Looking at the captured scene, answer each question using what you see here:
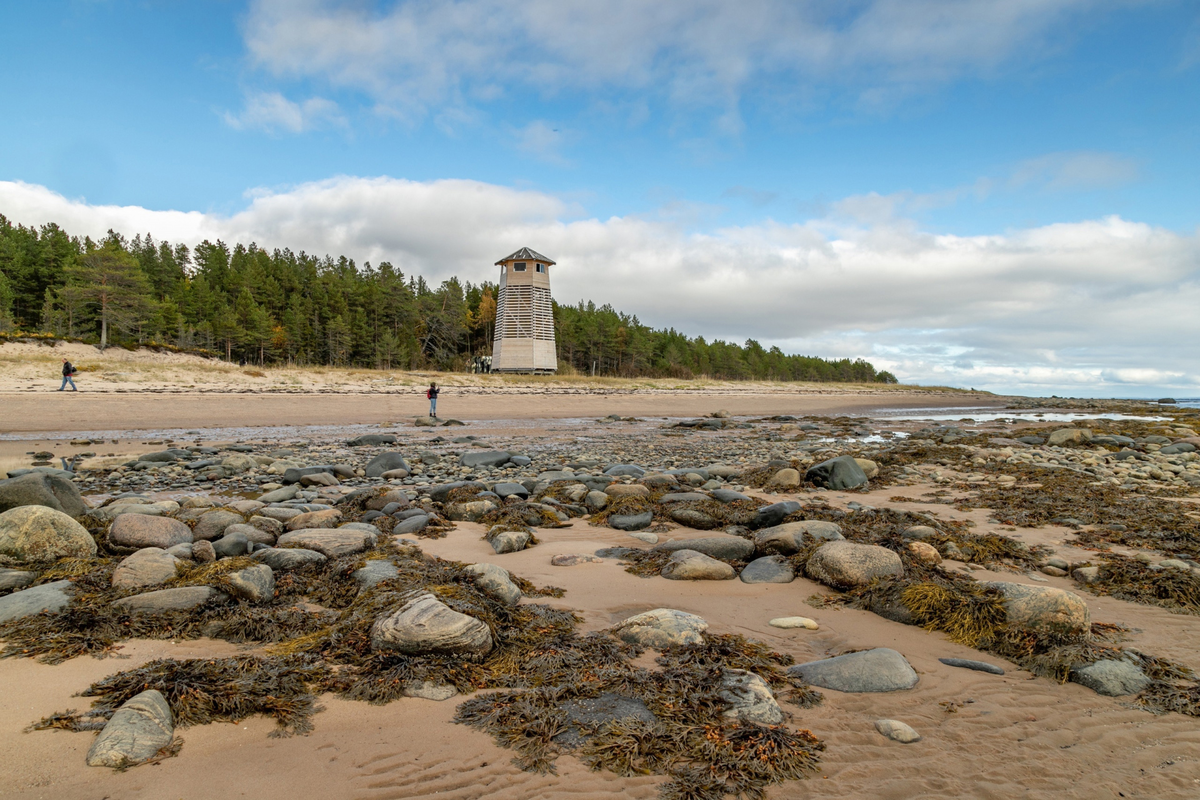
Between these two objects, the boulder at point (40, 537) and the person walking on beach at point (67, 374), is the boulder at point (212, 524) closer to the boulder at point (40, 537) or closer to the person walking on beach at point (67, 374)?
the boulder at point (40, 537)

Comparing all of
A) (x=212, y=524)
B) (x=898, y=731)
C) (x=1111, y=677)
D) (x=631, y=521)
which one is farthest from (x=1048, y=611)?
(x=212, y=524)

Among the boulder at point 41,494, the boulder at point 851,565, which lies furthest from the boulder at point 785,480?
the boulder at point 41,494

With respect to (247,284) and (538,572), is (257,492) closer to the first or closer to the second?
(538,572)

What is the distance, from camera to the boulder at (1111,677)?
334 centimetres

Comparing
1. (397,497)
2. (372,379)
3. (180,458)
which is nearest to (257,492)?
(397,497)

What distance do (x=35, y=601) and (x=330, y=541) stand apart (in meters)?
2.09

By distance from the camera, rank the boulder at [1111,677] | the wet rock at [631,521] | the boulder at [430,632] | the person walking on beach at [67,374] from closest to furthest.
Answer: the boulder at [1111,677] → the boulder at [430,632] → the wet rock at [631,521] → the person walking on beach at [67,374]

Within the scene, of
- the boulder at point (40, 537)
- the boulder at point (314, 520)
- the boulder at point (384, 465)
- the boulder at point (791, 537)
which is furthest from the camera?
the boulder at point (384, 465)

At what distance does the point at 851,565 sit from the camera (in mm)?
5105

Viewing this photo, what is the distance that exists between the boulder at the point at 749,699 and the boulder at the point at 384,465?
8.99 meters

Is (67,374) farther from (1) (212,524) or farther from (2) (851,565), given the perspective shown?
(2) (851,565)

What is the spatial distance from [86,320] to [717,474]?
69.6 metres

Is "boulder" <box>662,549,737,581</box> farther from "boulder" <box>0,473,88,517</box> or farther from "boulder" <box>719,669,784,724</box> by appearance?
"boulder" <box>0,473,88,517</box>

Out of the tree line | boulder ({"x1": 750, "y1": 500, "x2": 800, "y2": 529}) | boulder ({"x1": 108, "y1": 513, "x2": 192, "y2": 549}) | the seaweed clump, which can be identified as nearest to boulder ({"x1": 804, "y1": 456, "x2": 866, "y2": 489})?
boulder ({"x1": 750, "y1": 500, "x2": 800, "y2": 529})
